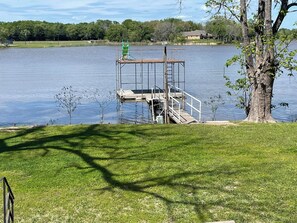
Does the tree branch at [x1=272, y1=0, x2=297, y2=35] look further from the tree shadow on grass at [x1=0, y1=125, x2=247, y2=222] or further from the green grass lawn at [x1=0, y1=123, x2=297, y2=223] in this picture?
the tree shadow on grass at [x1=0, y1=125, x2=247, y2=222]

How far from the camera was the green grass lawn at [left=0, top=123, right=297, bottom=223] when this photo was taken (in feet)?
17.3

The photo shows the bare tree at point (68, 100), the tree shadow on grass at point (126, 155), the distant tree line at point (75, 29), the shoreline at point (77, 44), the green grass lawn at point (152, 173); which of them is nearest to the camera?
the green grass lawn at point (152, 173)

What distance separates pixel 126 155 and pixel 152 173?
1.11m

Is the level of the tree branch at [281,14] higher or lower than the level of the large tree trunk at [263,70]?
higher

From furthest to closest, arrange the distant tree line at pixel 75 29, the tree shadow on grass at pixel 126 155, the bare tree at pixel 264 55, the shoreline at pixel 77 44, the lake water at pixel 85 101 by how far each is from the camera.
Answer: the distant tree line at pixel 75 29, the shoreline at pixel 77 44, the lake water at pixel 85 101, the bare tree at pixel 264 55, the tree shadow on grass at pixel 126 155

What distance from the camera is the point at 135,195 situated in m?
5.77

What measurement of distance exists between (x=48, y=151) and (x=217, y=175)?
3.14m

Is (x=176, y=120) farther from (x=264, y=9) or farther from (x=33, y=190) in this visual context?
(x=33, y=190)

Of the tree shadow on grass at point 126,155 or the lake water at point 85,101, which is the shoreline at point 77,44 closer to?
the lake water at point 85,101

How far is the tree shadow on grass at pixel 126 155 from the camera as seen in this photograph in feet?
18.8

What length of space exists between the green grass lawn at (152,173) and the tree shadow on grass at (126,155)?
0.01m

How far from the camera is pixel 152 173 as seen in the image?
660 centimetres

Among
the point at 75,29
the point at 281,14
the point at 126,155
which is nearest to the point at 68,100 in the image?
the point at 281,14

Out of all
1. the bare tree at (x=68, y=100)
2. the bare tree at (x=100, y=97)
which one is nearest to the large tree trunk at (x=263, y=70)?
Answer: the bare tree at (x=68, y=100)
